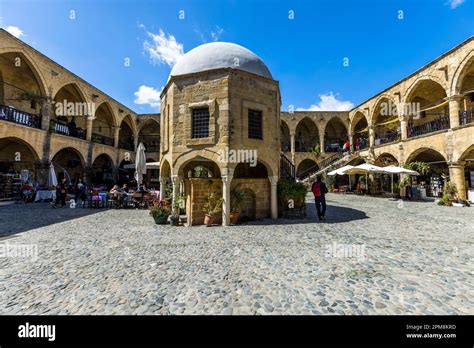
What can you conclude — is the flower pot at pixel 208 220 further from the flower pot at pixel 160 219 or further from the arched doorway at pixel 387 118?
the arched doorway at pixel 387 118

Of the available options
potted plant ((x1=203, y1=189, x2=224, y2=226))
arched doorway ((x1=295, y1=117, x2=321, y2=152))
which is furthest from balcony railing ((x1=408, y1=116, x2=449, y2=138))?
potted plant ((x1=203, y1=189, x2=224, y2=226))

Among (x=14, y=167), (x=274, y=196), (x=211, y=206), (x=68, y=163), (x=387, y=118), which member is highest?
(x=387, y=118)

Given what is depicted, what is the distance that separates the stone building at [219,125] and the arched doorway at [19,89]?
0.24 ft

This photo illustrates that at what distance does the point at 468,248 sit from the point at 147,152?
100 feet

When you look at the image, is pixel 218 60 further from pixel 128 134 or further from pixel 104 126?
pixel 128 134

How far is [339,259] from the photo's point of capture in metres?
4.79

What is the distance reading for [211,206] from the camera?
28.8ft

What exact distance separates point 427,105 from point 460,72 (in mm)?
8102

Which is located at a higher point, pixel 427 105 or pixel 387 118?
pixel 427 105

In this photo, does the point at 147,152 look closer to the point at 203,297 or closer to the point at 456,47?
the point at 203,297

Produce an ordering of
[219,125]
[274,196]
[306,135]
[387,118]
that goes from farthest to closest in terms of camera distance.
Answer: [306,135], [387,118], [274,196], [219,125]

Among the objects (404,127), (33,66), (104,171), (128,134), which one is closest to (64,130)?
(33,66)

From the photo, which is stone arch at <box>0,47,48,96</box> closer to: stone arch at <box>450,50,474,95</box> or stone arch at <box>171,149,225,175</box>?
stone arch at <box>171,149,225,175</box>
